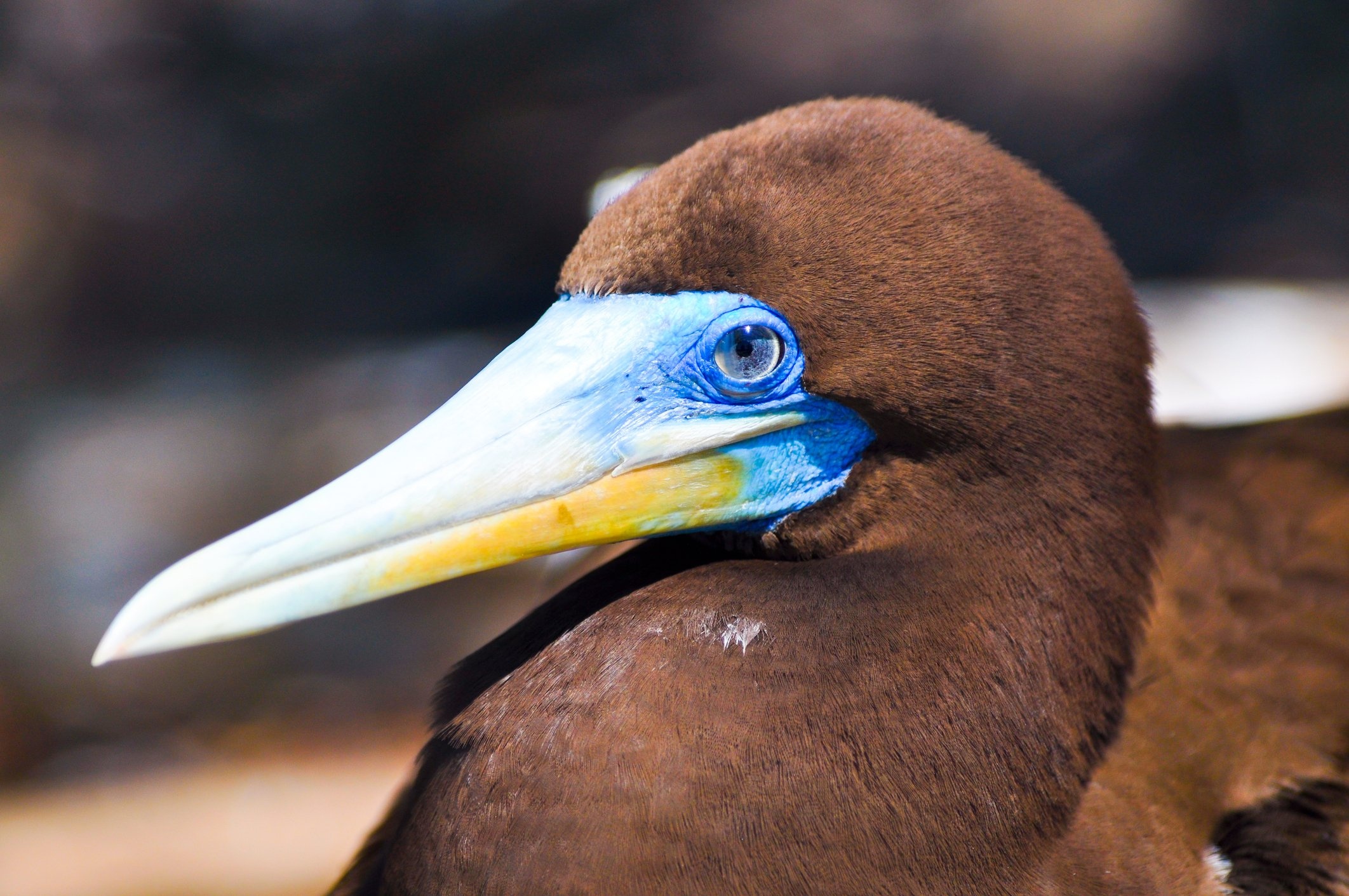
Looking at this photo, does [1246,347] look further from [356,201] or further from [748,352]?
[356,201]

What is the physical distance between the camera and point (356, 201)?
550cm

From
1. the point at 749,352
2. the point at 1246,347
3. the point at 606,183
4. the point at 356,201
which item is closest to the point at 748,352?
the point at 749,352

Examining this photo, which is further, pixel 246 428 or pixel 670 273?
pixel 246 428

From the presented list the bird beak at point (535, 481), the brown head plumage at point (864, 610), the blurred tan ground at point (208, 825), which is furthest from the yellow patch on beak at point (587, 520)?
the blurred tan ground at point (208, 825)

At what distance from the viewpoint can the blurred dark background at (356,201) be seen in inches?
187

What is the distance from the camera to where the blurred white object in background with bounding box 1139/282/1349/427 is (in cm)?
394

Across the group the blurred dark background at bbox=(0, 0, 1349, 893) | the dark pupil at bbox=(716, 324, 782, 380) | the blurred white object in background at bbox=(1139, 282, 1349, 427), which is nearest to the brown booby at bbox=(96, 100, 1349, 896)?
the dark pupil at bbox=(716, 324, 782, 380)

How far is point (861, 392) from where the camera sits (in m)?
1.66

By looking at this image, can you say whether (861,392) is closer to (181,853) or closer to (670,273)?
(670,273)

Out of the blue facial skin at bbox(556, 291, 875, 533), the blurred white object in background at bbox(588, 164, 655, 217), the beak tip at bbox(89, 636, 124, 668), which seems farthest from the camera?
the blurred white object in background at bbox(588, 164, 655, 217)

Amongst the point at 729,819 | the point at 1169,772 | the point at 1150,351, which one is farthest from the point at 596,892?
the point at 1150,351

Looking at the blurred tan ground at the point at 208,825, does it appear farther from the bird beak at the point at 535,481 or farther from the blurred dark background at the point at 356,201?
the bird beak at the point at 535,481

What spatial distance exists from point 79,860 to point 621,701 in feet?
10.4

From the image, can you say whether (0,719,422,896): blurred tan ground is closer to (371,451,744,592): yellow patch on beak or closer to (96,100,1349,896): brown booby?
(96,100,1349,896): brown booby
